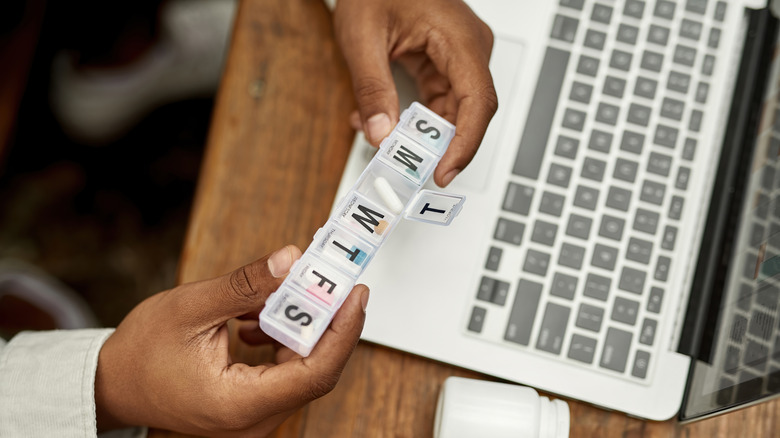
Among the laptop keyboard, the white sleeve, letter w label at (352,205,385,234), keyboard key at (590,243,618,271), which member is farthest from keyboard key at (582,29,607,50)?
the white sleeve

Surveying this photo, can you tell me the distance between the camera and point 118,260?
3.58 ft

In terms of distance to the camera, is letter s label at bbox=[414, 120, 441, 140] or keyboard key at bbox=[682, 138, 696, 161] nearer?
letter s label at bbox=[414, 120, 441, 140]

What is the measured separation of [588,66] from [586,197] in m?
0.13

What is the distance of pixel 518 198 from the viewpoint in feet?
1.87

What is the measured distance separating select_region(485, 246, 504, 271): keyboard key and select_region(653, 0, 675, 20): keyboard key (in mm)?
296

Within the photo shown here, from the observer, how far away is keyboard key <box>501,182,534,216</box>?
568mm

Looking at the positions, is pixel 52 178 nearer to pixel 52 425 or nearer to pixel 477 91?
pixel 52 425

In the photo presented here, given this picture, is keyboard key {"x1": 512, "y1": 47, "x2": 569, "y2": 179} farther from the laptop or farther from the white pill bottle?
the white pill bottle

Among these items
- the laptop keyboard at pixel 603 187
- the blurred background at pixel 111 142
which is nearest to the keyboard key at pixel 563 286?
the laptop keyboard at pixel 603 187

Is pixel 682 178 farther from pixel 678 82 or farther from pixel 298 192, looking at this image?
pixel 298 192

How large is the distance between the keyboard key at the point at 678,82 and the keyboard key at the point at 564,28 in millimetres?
105

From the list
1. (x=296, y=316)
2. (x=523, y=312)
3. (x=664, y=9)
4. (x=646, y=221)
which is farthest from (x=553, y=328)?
(x=664, y=9)

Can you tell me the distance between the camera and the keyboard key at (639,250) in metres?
0.56

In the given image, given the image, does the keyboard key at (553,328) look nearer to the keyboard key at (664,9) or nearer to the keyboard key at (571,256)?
the keyboard key at (571,256)
